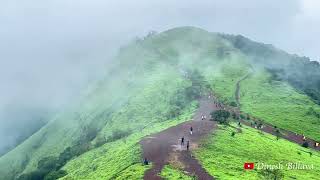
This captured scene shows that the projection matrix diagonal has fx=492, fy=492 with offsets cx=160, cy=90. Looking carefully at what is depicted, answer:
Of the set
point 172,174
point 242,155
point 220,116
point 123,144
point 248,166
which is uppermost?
point 220,116

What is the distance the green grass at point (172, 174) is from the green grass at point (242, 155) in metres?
4.94

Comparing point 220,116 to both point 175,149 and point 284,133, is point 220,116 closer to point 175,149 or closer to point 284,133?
point 284,133

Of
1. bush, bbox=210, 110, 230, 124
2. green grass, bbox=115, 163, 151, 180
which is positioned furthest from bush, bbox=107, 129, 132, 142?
green grass, bbox=115, 163, 151, 180

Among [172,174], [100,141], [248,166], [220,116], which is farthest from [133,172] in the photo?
[100,141]

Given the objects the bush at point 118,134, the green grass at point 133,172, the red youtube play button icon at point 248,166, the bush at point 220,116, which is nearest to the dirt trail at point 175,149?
the green grass at point 133,172

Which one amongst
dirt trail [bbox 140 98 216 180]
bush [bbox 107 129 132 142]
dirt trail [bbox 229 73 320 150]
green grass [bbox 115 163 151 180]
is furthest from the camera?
bush [bbox 107 129 132 142]

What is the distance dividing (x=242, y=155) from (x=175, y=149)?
13.6m

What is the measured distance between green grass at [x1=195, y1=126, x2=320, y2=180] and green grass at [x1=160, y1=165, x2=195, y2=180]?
4.94 metres

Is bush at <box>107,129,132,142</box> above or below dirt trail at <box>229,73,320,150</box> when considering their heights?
below

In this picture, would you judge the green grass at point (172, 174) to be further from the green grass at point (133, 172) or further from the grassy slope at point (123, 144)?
the grassy slope at point (123, 144)

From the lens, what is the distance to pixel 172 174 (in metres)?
80.1

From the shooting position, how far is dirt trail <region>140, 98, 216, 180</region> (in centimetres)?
8275

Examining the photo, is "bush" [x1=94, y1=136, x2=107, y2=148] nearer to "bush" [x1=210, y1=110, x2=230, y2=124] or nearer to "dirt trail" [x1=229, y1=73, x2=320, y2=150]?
"bush" [x1=210, y1=110, x2=230, y2=124]

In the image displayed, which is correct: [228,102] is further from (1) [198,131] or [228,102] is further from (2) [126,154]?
(2) [126,154]
